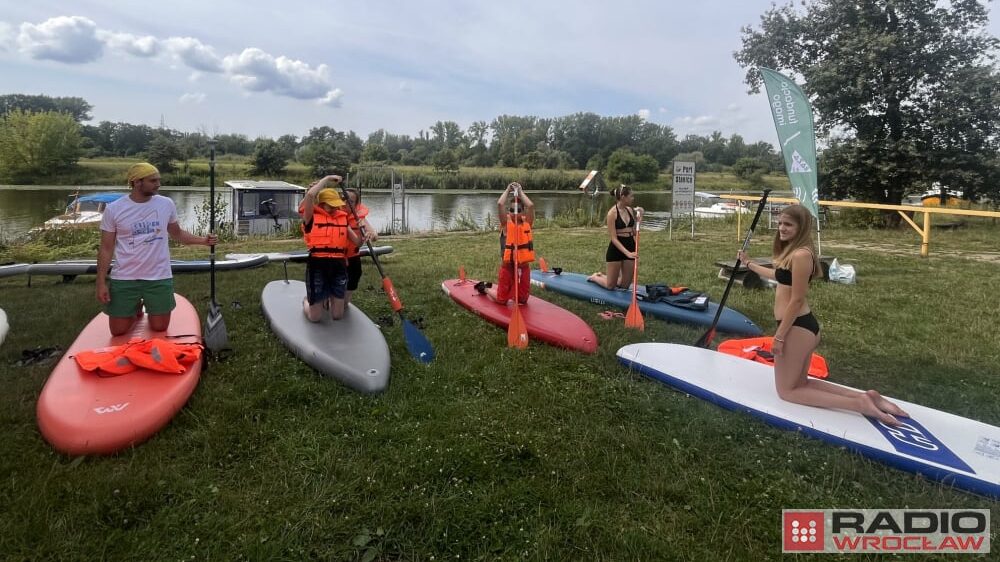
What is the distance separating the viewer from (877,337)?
5.27 meters

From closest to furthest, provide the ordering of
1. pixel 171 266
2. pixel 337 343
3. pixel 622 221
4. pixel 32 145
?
pixel 337 343, pixel 171 266, pixel 622 221, pixel 32 145

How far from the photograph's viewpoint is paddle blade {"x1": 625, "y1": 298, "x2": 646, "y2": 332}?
5434 millimetres

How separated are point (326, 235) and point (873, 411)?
173 inches

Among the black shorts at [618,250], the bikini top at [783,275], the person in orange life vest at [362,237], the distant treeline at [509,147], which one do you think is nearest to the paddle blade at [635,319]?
the black shorts at [618,250]

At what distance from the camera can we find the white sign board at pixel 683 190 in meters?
12.6

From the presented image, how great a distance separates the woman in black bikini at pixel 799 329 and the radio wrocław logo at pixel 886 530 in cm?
80

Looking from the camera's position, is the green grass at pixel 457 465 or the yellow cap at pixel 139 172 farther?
the yellow cap at pixel 139 172

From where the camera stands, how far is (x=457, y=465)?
2.89 metres

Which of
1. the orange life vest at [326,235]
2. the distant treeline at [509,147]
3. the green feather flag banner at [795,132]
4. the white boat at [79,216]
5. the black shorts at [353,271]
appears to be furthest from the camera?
the distant treeline at [509,147]

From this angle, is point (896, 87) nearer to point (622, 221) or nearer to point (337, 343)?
point (622, 221)

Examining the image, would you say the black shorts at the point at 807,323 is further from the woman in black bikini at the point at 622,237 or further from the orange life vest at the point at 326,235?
the orange life vest at the point at 326,235

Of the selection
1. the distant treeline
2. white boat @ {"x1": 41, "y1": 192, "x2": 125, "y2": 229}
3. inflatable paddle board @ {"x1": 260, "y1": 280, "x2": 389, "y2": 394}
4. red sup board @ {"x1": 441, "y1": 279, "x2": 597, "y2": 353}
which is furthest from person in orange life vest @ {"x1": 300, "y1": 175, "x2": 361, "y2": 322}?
the distant treeline

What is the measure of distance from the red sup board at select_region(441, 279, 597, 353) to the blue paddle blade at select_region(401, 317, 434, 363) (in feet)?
3.28

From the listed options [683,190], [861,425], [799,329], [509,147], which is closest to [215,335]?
[799,329]
